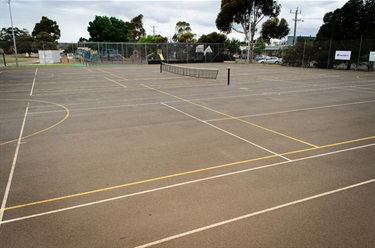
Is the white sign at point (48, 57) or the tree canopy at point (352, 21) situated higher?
the tree canopy at point (352, 21)

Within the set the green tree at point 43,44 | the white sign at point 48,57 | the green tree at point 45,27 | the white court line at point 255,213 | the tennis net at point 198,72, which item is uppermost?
the green tree at point 45,27

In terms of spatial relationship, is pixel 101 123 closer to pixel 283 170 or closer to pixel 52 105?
pixel 52 105

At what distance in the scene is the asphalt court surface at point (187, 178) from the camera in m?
5.02

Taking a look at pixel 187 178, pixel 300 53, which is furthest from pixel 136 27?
pixel 187 178

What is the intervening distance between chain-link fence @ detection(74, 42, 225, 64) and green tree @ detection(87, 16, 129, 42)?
459 inches

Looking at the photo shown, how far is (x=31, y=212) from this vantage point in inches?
224

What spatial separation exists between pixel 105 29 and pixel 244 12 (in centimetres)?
3254

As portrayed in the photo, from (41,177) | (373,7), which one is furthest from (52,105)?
(373,7)

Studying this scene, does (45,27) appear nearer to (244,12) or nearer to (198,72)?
(244,12)

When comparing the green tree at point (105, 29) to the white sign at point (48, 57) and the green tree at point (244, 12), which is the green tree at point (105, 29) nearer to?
the white sign at point (48, 57)

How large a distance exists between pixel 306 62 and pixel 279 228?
4891cm

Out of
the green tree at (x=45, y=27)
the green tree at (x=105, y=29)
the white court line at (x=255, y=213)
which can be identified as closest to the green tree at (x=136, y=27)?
the green tree at (x=45, y=27)

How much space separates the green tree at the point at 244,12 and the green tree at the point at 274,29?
8.74ft

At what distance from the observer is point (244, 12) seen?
61.9 m
